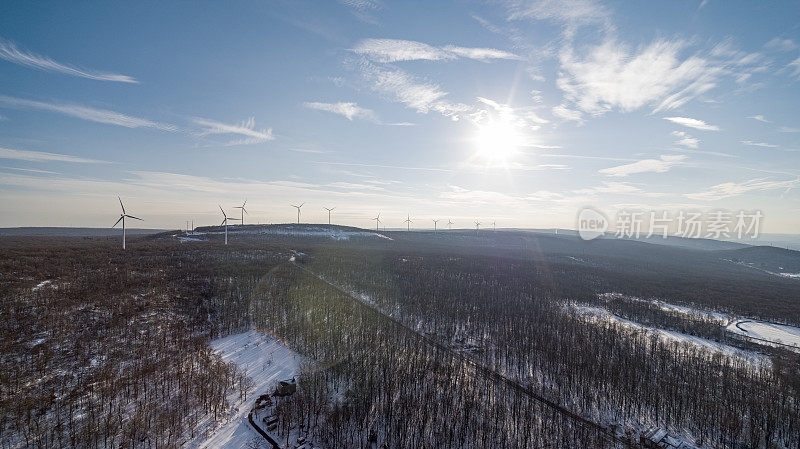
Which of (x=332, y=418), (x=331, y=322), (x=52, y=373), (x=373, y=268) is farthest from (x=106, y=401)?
(x=373, y=268)

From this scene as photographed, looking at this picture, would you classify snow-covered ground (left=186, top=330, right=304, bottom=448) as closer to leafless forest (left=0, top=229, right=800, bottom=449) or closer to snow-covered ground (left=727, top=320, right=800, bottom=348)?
leafless forest (left=0, top=229, right=800, bottom=449)

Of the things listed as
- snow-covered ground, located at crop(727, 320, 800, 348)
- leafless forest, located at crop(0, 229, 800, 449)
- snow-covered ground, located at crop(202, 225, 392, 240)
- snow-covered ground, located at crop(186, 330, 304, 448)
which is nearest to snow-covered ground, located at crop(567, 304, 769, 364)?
leafless forest, located at crop(0, 229, 800, 449)

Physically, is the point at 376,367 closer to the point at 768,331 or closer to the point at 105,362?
the point at 105,362

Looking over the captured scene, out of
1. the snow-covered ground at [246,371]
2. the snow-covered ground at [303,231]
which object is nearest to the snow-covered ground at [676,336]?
the snow-covered ground at [246,371]

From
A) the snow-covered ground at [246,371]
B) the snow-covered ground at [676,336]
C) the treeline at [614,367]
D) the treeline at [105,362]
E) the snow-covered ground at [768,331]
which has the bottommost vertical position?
the snow-covered ground at [768,331]

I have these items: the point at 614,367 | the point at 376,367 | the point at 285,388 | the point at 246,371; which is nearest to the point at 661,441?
the point at 614,367

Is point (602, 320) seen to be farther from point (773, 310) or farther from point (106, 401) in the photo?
point (106, 401)

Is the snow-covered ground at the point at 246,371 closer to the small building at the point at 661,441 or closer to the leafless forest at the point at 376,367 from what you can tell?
the leafless forest at the point at 376,367
